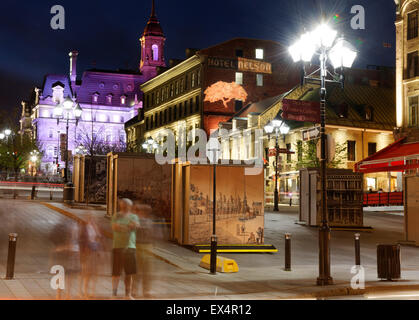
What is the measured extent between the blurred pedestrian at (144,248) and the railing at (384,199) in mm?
36079

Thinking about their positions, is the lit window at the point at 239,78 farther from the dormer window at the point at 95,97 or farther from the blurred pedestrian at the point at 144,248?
the blurred pedestrian at the point at 144,248

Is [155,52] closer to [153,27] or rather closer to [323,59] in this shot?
[153,27]

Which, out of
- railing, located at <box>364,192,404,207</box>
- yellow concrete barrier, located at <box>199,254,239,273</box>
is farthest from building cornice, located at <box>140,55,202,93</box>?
yellow concrete barrier, located at <box>199,254,239,273</box>

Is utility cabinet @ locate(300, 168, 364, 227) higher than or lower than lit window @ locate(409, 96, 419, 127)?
lower

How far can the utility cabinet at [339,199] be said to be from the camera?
26372mm

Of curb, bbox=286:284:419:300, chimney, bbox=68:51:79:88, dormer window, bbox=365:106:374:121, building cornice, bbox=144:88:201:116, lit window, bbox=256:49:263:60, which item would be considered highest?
chimney, bbox=68:51:79:88

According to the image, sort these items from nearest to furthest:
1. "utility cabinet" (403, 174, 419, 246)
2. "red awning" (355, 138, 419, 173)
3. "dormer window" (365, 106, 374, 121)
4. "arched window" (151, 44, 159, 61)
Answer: "utility cabinet" (403, 174, 419, 246), "red awning" (355, 138, 419, 173), "dormer window" (365, 106, 374, 121), "arched window" (151, 44, 159, 61)

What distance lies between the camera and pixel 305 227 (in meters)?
26.5

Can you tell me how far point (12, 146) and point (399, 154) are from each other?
70.1m

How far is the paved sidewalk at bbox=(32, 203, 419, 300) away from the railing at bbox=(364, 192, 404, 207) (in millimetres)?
26089

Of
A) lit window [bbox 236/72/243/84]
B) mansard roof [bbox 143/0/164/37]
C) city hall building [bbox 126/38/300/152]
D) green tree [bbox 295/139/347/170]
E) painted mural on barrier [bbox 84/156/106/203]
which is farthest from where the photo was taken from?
mansard roof [bbox 143/0/164/37]

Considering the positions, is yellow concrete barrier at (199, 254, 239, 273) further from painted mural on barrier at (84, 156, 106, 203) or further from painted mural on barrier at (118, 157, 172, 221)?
painted mural on barrier at (84, 156, 106, 203)

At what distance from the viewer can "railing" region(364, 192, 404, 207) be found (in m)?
43.7

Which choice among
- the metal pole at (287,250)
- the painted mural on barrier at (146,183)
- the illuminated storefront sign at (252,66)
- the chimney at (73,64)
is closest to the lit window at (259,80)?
the illuminated storefront sign at (252,66)
